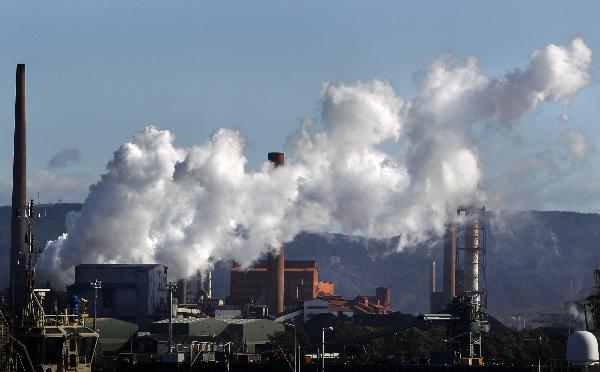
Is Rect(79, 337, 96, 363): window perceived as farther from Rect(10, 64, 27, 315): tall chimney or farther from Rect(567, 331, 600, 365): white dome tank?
Rect(10, 64, 27, 315): tall chimney

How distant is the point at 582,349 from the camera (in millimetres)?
66625

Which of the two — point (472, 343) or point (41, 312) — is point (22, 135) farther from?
point (41, 312)

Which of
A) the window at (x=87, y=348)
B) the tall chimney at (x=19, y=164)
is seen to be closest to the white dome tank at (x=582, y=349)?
the window at (x=87, y=348)

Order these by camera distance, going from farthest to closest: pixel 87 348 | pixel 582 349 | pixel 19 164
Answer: pixel 19 164, pixel 582 349, pixel 87 348

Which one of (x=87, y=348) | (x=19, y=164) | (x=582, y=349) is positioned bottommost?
(x=87, y=348)

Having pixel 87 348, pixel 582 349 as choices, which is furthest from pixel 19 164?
pixel 582 349

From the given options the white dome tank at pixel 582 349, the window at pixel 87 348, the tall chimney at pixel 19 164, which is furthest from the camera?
the tall chimney at pixel 19 164

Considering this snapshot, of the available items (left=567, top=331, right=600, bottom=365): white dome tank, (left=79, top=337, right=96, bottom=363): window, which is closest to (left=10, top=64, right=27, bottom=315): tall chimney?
(left=79, top=337, right=96, bottom=363): window

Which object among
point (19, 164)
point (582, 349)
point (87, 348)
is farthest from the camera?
point (19, 164)

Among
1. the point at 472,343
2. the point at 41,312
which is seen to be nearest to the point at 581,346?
the point at 41,312

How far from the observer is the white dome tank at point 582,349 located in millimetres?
66625

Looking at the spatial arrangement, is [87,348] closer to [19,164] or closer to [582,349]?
[582,349]

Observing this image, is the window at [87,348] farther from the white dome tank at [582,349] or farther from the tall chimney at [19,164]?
the tall chimney at [19,164]

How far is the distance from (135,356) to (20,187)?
34315 millimetres
